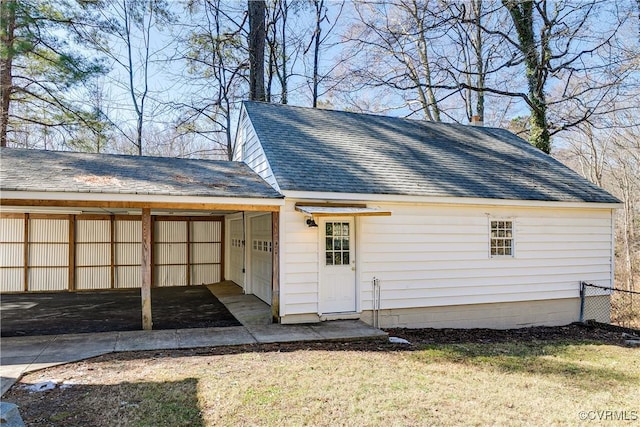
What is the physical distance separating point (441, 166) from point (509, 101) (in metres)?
14.0

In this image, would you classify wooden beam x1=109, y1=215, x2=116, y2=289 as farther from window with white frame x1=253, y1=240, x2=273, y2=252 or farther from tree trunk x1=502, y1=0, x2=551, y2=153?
tree trunk x1=502, y1=0, x2=551, y2=153

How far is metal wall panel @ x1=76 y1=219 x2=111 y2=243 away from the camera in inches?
479

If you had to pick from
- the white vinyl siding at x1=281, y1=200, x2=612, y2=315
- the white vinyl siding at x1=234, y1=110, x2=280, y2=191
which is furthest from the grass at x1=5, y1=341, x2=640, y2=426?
the white vinyl siding at x1=234, y1=110, x2=280, y2=191

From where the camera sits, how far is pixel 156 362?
17.6 feet

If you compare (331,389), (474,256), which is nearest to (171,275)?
(474,256)

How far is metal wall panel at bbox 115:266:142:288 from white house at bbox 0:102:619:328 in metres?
1.68

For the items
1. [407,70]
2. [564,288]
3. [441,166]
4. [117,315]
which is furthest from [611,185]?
[117,315]

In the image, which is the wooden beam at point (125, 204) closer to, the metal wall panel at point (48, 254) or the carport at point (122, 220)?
the carport at point (122, 220)

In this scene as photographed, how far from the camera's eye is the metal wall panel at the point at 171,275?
42.3ft

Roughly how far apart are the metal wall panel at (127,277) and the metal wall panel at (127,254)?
0.19m

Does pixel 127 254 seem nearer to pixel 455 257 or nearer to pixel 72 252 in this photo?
pixel 72 252

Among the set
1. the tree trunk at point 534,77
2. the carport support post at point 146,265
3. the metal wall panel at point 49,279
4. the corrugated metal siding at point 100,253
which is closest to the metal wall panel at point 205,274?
the corrugated metal siding at point 100,253

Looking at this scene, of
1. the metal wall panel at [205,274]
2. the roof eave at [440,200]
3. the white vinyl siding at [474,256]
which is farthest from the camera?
the metal wall panel at [205,274]

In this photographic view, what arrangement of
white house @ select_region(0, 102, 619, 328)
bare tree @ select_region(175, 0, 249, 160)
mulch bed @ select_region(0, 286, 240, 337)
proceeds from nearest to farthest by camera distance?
white house @ select_region(0, 102, 619, 328), mulch bed @ select_region(0, 286, 240, 337), bare tree @ select_region(175, 0, 249, 160)
